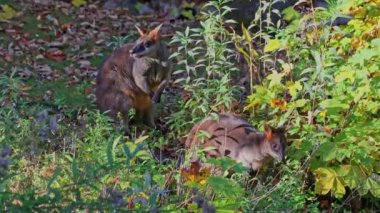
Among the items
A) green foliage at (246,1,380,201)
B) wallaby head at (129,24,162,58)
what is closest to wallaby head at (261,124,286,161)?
green foliage at (246,1,380,201)

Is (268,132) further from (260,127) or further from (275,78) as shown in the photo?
(260,127)

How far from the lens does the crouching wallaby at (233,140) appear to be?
19.1 ft

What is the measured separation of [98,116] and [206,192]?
51.6 inches

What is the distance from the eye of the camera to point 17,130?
512cm

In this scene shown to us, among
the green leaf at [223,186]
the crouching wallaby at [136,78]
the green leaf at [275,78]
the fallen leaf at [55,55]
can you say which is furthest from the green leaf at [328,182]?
the fallen leaf at [55,55]

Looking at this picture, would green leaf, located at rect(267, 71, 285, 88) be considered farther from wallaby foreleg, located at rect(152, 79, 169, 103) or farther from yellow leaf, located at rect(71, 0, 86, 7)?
yellow leaf, located at rect(71, 0, 86, 7)

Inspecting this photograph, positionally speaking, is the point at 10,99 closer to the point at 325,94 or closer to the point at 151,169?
the point at 151,169

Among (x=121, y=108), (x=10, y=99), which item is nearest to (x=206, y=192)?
(x=10, y=99)

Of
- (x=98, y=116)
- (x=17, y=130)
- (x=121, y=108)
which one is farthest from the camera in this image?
(x=121, y=108)

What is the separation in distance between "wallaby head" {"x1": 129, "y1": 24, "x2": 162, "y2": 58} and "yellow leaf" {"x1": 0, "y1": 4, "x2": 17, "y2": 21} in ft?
10.8

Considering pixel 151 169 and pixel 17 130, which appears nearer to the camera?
pixel 151 169

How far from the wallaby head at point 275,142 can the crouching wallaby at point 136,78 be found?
218 cm

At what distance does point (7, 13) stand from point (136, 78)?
329cm

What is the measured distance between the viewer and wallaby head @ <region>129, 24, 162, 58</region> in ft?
24.6
